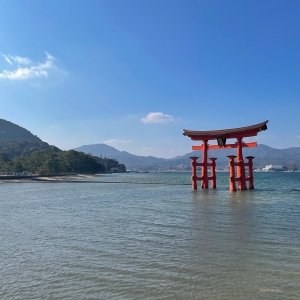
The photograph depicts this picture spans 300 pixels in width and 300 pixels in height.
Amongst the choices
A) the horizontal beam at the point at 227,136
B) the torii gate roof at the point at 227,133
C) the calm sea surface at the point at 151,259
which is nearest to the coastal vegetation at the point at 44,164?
the horizontal beam at the point at 227,136

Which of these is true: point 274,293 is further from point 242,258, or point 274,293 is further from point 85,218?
point 85,218

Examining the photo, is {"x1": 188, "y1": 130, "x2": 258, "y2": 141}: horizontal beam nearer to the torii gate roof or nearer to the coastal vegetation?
the torii gate roof

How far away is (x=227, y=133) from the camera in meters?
26.9

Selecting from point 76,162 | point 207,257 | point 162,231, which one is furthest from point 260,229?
point 76,162

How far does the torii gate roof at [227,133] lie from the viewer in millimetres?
24889

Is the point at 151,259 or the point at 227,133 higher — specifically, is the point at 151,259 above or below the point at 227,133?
below

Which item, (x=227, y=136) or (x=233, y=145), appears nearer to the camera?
(x=227, y=136)

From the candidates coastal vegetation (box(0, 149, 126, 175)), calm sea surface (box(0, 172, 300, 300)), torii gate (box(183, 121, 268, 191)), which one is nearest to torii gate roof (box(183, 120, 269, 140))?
torii gate (box(183, 121, 268, 191))

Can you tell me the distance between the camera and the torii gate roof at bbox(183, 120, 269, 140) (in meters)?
24.9

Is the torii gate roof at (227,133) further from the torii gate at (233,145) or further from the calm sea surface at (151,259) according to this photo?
the calm sea surface at (151,259)

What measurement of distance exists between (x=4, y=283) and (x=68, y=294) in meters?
1.36

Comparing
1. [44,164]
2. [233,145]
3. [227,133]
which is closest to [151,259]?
[227,133]

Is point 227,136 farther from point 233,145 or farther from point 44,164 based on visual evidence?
point 44,164

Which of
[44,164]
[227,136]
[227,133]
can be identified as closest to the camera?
[227,133]
